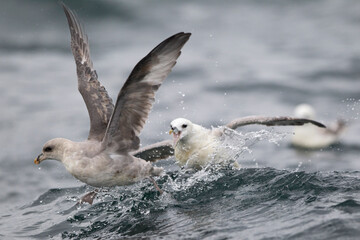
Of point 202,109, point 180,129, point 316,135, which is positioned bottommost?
point 316,135

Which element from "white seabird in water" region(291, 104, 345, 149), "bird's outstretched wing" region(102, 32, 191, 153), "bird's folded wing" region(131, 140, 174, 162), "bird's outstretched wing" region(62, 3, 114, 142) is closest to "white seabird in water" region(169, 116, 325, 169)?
"bird's folded wing" region(131, 140, 174, 162)

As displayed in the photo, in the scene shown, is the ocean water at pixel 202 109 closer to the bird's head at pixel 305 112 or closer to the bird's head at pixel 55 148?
the bird's head at pixel 305 112

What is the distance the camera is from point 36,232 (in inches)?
242

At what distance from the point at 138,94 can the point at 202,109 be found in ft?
15.5

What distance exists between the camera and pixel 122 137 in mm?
5922

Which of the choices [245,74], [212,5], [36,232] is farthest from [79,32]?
[212,5]

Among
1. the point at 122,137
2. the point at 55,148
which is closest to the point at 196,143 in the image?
the point at 122,137

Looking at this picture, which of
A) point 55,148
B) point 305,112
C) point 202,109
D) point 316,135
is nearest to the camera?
point 55,148

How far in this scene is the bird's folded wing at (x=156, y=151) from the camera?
6999 millimetres

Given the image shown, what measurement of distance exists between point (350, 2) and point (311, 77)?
3578 mm

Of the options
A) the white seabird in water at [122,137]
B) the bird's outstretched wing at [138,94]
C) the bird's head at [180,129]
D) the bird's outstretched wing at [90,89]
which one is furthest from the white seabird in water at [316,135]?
the bird's outstretched wing at [138,94]

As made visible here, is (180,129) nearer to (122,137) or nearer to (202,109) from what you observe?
(122,137)

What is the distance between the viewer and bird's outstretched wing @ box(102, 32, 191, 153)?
525cm

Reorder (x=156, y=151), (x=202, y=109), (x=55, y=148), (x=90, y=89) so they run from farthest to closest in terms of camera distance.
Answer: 1. (x=202, y=109)
2. (x=156, y=151)
3. (x=90, y=89)
4. (x=55, y=148)
